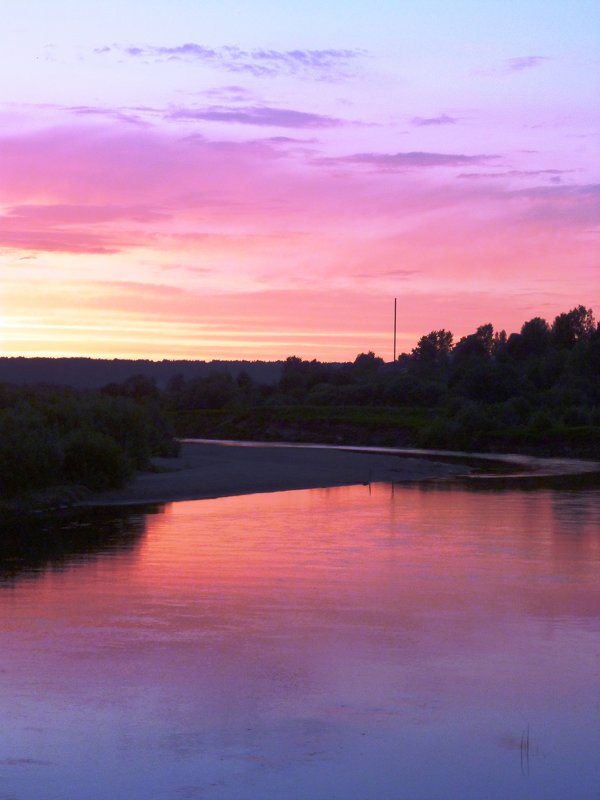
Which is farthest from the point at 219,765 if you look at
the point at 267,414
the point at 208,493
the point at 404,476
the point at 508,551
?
the point at 267,414

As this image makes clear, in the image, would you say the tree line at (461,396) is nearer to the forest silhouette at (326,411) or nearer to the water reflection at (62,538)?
the forest silhouette at (326,411)

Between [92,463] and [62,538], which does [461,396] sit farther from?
[62,538]

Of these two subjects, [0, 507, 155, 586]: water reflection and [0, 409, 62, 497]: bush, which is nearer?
[0, 507, 155, 586]: water reflection

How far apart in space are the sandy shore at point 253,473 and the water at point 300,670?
10.2 metres

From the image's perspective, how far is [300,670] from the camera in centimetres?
1095

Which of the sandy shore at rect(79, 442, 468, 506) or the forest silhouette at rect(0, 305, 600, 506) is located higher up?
the forest silhouette at rect(0, 305, 600, 506)

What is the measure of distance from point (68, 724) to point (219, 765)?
160 cm

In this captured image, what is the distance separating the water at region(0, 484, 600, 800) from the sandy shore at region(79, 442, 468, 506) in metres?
10.2

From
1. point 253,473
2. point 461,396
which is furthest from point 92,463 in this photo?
point 461,396

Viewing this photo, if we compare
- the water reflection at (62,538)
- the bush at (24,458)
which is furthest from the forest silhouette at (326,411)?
the water reflection at (62,538)

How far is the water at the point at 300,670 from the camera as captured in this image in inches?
319

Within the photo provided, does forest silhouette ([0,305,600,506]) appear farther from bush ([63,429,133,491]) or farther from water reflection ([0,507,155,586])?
water reflection ([0,507,155,586])

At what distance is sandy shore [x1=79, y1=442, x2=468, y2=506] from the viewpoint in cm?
3102

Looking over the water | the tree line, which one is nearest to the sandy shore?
the water
